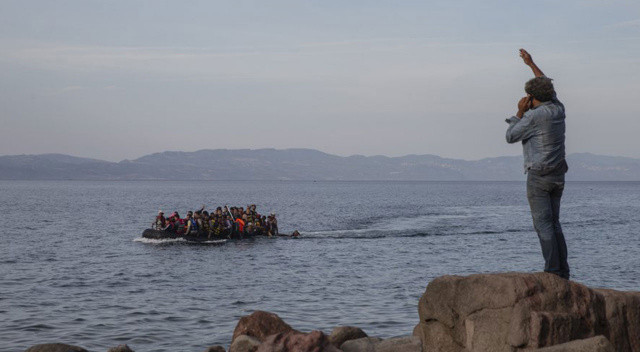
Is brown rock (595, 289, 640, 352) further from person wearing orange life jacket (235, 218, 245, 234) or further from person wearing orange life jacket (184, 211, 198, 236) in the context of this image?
person wearing orange life jacket (235, 218, 245, 234)

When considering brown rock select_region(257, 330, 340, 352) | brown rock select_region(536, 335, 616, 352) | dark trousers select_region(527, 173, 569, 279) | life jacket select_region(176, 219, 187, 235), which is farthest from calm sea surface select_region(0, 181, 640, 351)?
brown rock select_region(536, 335, 616, 352)

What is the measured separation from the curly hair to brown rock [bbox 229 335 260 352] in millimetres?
5455

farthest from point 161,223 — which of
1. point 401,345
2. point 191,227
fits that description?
point 401,345

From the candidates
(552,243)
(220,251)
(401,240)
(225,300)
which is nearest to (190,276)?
(225,300)

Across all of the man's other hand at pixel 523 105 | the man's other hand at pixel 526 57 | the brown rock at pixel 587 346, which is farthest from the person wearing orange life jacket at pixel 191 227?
the brown rock at pixel 587 346

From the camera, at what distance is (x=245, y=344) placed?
1173cm

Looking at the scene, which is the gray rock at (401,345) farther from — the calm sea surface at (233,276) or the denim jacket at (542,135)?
the calm sea surface at (233,276)

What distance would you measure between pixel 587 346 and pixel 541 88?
3244 mm

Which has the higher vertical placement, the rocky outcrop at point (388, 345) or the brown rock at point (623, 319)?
the brown rock at point (623, 319)

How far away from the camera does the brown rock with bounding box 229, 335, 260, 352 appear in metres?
11.6

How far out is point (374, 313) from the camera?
81.1 ft

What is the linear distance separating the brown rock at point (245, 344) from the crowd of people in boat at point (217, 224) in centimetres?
4155

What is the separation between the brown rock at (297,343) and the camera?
9.71 meters

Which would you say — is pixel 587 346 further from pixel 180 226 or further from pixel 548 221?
pixel 180 226
